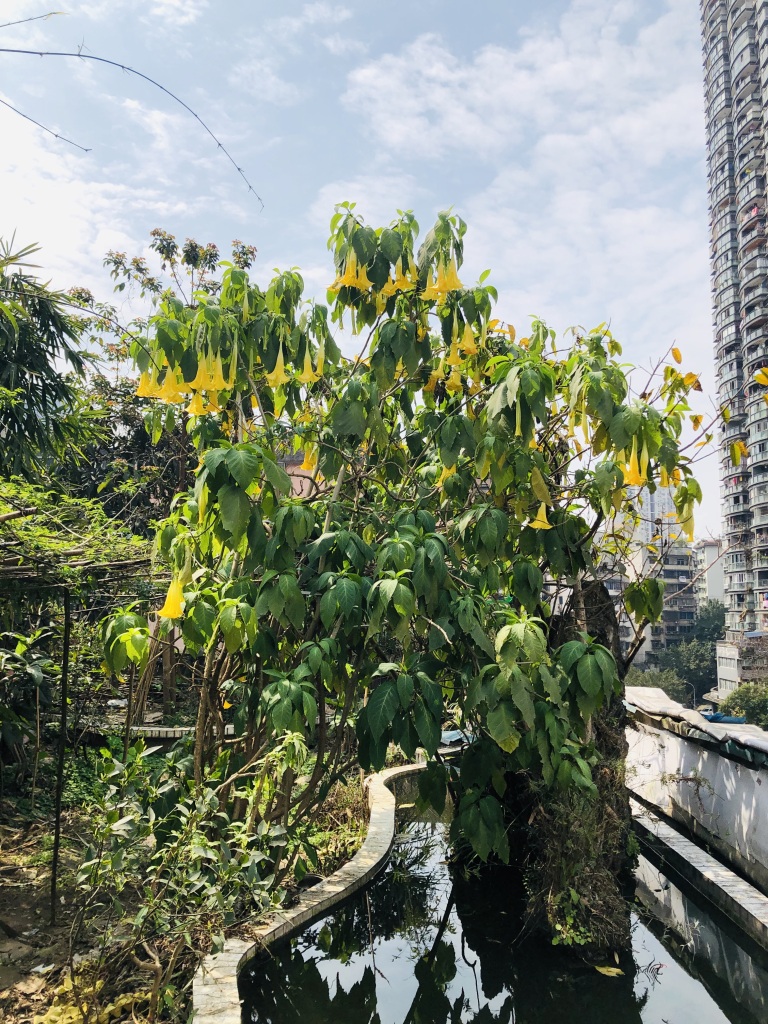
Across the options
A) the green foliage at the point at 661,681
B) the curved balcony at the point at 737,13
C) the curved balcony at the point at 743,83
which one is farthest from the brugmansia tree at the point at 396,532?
the curved balcony at the point at 737,13

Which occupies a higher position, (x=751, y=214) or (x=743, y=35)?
(x=743, y=35)

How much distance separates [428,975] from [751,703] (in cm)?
2198

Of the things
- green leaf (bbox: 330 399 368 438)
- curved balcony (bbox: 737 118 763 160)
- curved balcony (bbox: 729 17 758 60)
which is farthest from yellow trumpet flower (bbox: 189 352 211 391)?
curved balcony (bbox: 729 17 758 60)

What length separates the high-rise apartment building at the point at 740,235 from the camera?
35062mm

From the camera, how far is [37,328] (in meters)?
6.14

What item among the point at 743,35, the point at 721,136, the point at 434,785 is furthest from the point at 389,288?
the point at 743,35

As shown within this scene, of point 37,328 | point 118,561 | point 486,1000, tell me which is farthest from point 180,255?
point 486,1000

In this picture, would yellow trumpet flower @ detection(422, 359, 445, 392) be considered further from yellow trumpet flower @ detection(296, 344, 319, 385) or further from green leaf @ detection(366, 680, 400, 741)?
green leaf @ detection(366, 680, 400, 741)

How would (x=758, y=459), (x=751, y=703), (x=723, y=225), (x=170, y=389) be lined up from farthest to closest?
(x=723, y=225)
(x=758, y=459)
(x=751, y=703)
(x=170, y=389)

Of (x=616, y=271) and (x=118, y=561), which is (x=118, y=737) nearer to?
(x=118, y=561)

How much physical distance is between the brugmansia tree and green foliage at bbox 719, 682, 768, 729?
68.2 feet

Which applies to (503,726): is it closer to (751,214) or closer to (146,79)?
(146,79)

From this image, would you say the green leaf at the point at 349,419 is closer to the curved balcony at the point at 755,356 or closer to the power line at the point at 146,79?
the power line at the point at 146,79

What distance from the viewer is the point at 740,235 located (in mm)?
38719
